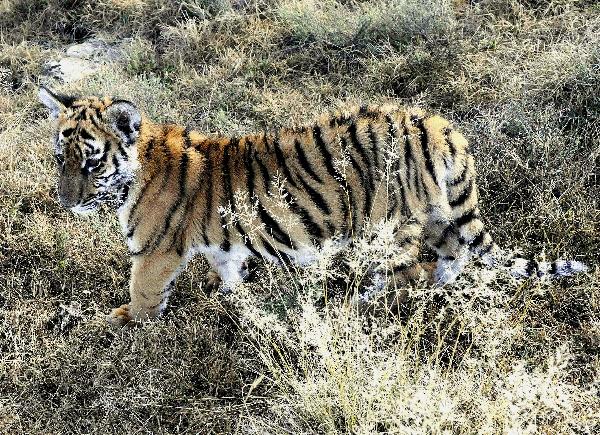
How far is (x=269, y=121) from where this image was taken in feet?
18.2

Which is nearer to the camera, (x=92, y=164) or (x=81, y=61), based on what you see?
(x=92, y=164)

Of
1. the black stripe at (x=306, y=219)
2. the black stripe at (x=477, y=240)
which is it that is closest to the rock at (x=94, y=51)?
the black stripe at (x=306, y=219)

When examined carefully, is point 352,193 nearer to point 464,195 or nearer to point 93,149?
point 464,195

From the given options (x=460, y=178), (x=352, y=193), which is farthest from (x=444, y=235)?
(x=352, y=193)

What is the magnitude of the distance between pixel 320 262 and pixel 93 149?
154 centimetres

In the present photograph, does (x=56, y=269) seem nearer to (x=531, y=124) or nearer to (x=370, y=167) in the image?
(x=370, y=167)

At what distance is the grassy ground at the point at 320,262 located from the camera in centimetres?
293

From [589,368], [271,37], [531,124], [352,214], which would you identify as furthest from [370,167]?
[271,37]

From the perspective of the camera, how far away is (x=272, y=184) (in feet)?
11.6

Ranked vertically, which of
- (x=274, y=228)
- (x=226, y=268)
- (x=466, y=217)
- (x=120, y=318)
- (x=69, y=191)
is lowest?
(x=120, y=318)

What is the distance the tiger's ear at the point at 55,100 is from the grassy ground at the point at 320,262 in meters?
1.07

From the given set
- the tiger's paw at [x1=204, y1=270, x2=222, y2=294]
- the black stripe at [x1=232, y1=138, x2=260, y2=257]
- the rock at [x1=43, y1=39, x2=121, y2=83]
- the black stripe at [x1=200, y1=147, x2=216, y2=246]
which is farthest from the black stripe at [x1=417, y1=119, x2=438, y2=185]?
the rock at [x1=43, y1=39, x2=121, y2=83]

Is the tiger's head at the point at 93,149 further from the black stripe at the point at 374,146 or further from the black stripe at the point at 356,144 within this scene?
the black stripe at the point at 374,146

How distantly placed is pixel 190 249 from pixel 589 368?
7.58 ft
